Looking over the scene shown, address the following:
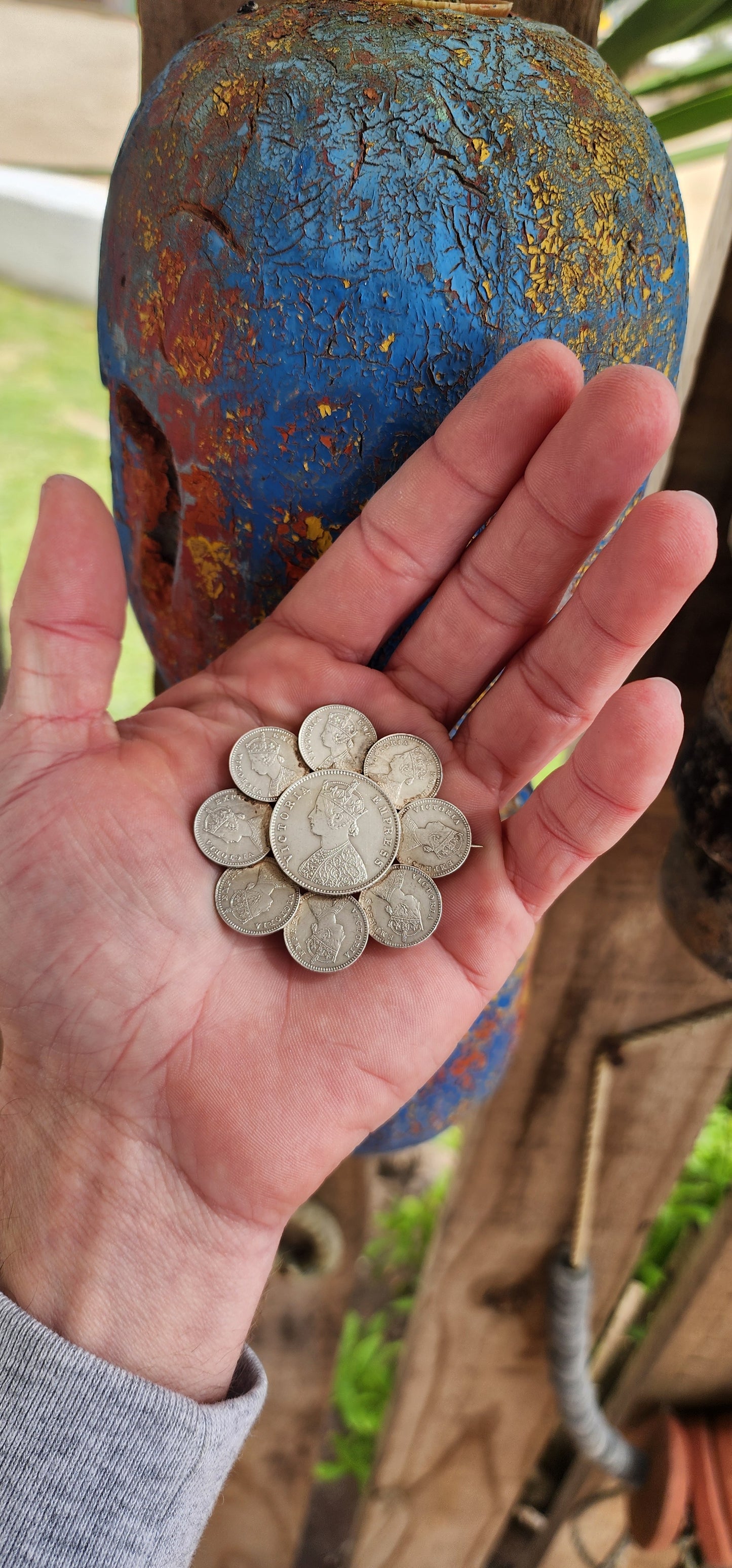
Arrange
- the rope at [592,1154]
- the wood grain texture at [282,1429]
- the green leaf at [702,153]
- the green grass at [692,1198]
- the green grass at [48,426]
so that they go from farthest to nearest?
the green grass at [48,426], the green grass at [692,1198], the wood grain texture at [282,1429], the rope at [592,1154], the green leaf at [702,153]

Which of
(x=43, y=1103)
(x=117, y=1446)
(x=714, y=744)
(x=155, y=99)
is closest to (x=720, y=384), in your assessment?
(x=714, y=744)

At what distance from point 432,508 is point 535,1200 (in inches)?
A: 41.5

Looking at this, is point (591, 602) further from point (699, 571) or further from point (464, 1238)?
point (464, 1238)

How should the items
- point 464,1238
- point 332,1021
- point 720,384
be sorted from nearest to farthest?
point 332,1021
point 720,384
point 464,1238

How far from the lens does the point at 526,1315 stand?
1.46 m

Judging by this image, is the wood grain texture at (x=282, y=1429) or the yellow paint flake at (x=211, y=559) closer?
the yellow paint flake at (x=211, y=559)

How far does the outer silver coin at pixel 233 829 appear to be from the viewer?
713 mm

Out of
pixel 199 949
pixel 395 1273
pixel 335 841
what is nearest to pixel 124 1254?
pixel 199 949

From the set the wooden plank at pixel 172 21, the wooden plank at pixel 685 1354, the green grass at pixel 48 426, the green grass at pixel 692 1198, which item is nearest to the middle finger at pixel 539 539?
the wooden plank at pixel 172 21

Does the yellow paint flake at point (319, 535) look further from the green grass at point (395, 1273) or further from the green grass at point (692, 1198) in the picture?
the green grass at point (692, 1198)

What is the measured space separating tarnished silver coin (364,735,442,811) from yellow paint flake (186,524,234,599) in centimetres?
17

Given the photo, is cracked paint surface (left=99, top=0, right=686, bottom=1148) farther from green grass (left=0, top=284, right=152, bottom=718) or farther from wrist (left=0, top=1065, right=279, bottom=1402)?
green grass (left=0, top=284, right=152, bottom=718)

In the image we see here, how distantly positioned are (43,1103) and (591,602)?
53 centimetres

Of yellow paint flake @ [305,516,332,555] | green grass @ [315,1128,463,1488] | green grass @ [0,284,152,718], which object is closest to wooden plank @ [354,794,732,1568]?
green grass @ [315,1128,463,1488]
